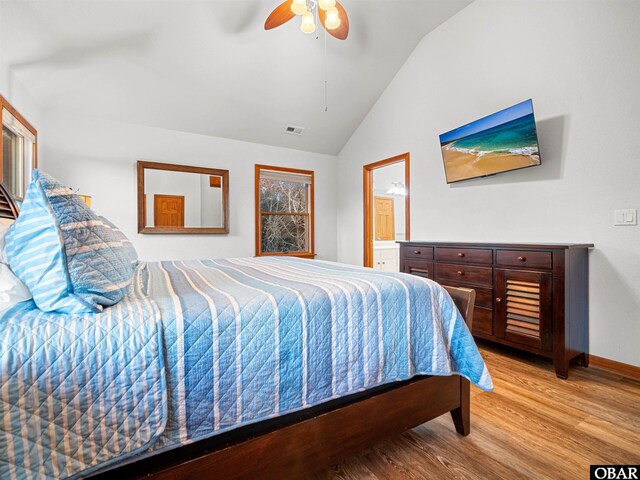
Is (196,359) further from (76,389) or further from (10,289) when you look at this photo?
(10,289)

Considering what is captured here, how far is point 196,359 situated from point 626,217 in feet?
9.34

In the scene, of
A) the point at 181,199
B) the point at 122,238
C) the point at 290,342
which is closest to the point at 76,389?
the point at 290,342

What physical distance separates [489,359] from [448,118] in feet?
8.07

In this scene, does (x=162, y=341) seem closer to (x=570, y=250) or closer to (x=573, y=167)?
Answer: (x=570, y=250)

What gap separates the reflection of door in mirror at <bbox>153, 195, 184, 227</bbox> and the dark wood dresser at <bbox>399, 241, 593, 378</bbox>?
3.30 m

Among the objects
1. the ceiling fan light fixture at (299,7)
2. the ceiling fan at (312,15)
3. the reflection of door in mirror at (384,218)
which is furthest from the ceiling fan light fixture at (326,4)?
the reflection of door in mirror at (384,218)

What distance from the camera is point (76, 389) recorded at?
2.42 feet

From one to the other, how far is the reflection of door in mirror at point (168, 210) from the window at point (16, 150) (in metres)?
1.17

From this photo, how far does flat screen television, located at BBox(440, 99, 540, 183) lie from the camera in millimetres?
2484

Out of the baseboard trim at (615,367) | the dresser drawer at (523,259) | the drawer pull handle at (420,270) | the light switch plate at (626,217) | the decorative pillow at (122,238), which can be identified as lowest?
the baseboard trim at (615,367)

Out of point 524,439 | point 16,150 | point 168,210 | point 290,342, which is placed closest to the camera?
point 290,342

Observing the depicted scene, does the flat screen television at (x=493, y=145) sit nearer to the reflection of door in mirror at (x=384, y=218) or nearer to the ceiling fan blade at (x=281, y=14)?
the ceiling fan blade at (x=281, y=14)

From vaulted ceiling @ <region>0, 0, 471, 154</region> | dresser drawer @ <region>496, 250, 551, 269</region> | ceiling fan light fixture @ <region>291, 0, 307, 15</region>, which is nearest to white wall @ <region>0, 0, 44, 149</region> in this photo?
vaulted ceiling @ <region>0, 0, 471, 154</region>

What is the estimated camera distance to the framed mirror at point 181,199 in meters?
3.71
